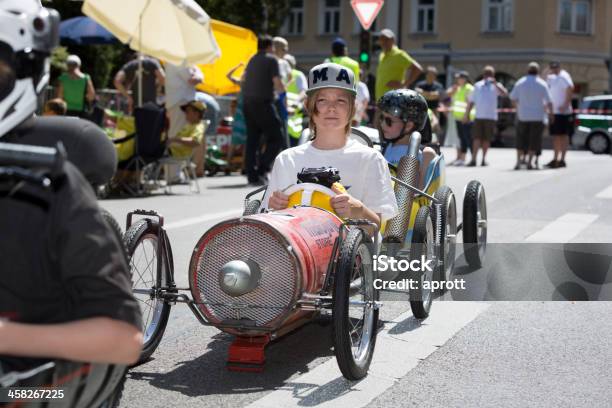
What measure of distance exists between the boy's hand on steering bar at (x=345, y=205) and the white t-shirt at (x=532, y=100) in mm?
14815

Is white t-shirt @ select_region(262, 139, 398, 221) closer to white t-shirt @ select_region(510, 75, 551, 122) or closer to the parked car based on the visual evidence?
white t-shirt @ select_region(510, 75, 551, 122)

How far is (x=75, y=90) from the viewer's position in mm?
15859

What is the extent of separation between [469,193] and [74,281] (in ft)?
19.5

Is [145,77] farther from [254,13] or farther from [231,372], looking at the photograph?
[254,13]

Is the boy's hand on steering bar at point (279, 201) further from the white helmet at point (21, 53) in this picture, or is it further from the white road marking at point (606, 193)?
the white road marking at point (606, 193)

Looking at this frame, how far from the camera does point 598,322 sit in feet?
20.9

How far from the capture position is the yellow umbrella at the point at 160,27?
46.1ft

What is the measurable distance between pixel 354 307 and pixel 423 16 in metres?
48.6

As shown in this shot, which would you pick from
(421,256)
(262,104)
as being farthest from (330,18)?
(421,256)

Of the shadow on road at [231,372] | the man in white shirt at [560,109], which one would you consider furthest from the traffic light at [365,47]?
the shadow on road at [231,372]

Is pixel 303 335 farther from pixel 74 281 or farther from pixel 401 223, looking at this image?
pixel 74 281

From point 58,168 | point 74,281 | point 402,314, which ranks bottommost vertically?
point 402,314

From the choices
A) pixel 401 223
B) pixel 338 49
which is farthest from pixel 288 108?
pixel 401 223

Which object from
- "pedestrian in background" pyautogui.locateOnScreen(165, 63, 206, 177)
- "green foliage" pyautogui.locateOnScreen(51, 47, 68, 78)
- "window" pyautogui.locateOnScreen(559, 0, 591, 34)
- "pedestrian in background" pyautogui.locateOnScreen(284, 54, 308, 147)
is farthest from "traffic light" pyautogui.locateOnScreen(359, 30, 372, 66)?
"window" pyautogui.locateOnScreen(559, 0, 591, 34)
